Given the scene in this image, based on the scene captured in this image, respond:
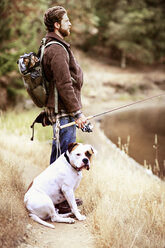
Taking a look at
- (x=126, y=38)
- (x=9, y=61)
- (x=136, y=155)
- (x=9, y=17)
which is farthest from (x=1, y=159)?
(x=126, y=38)

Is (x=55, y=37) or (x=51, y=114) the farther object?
(x=51, y=114)

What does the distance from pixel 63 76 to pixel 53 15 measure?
594mm

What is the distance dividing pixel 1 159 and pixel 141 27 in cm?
1763

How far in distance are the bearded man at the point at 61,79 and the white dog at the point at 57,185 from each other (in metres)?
0.28

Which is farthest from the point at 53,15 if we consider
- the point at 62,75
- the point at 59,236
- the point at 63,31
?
the point at 59,236

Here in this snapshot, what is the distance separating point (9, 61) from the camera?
8414 mm

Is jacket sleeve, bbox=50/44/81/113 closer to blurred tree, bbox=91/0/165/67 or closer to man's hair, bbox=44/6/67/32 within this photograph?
man's hair, bbox=44/6/67/32

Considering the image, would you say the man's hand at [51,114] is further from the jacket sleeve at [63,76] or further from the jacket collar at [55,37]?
the jacket collar at [55,37]

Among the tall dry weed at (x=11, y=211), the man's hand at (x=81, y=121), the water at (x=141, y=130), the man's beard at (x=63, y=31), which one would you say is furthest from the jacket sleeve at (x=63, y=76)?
the water at (x=141, y=130)

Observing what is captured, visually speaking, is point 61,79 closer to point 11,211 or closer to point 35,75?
point 35,75

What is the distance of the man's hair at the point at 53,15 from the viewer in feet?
9.43

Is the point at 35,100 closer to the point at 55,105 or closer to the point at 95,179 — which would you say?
the point at 55,105

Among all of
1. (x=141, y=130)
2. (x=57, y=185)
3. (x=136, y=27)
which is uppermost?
(x=136, y=27)

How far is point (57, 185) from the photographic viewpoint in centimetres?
285
